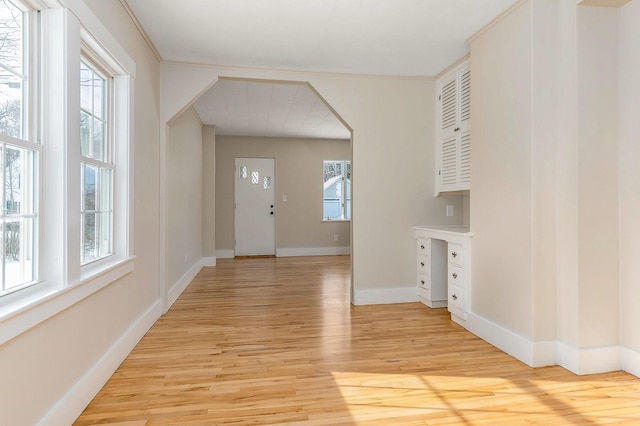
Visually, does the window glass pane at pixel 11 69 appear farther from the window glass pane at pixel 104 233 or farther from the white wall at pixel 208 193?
the white wall at pixel 208 193

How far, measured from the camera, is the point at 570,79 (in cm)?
243

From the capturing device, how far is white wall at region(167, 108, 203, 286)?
4.12 meters

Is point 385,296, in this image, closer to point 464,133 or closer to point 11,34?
point 464,133

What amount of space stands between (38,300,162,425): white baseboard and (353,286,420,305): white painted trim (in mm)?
2093

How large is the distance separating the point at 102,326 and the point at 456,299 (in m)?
2.78

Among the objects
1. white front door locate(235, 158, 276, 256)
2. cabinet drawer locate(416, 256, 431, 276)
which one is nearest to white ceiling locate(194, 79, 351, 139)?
white front door locate(235, 158, 276, 256)

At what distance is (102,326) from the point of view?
2252 millimetres

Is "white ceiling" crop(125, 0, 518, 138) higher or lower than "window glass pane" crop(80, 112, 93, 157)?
higher

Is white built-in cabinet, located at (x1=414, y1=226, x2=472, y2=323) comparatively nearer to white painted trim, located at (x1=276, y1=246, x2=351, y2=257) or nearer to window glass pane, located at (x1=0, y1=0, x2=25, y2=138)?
window glass pane, located at (x1=0, y1=0, x2=25, y2=138)

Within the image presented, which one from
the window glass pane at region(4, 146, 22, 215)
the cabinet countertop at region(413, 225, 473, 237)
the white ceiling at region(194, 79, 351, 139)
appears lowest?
the cabinet countertop at region(413, 225, 473, 237)

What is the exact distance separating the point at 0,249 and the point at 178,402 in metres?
1.16

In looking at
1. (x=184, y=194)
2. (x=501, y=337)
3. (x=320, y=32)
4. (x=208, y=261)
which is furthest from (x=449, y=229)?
(x=208, y=261)

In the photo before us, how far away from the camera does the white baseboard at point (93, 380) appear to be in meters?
1.72

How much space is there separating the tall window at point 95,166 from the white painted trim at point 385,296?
244 cm
